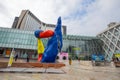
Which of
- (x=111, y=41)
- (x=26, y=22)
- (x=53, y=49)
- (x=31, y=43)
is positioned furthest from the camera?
(x=26, y=22)

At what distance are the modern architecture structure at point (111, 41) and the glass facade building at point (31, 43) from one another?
2.65m

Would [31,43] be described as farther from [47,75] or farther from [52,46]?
[47,75]

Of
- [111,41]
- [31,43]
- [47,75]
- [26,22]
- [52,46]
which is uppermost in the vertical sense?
[26,22]

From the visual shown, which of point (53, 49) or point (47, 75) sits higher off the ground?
point (53, 49)

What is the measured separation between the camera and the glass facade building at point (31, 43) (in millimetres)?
40125

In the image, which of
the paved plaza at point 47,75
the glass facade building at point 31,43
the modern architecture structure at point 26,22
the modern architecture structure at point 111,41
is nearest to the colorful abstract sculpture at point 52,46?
the paved plaza at point 47,75

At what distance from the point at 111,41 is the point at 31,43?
3331 centimetres

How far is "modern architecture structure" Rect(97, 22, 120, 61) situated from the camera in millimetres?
44250

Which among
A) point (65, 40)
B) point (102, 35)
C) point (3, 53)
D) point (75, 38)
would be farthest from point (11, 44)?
point (102, 35)

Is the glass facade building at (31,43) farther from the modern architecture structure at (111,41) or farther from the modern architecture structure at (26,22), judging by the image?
the modern architecture structure at (26,22)

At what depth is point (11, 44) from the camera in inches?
1563

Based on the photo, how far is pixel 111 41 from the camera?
47.7 m

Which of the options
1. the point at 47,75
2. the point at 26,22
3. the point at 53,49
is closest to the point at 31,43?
the point at 53,49

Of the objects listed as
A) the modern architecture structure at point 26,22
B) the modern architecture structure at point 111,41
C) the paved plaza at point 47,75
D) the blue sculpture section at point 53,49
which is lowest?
the paved plaza at point 47,75
